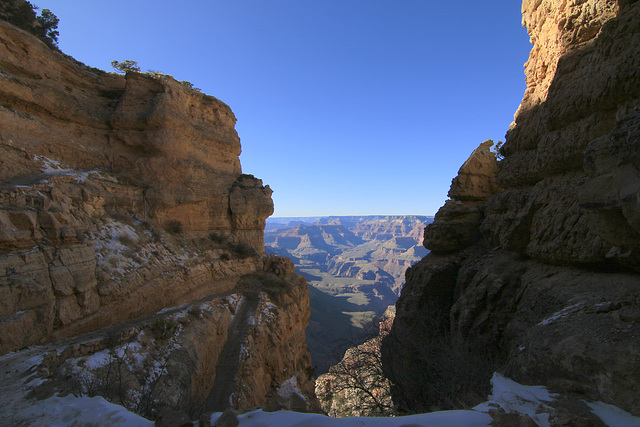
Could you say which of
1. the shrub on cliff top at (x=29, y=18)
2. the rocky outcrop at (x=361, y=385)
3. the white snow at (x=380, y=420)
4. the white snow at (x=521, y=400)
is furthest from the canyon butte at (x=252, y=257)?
the shrub on cliff top at (x=29, y=18)

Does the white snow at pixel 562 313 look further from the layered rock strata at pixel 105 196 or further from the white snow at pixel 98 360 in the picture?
the layered rock strata at pixel 105 196

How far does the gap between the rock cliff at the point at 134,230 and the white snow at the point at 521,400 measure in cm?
921

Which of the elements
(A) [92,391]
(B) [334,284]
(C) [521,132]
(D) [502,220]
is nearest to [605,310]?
(D) [502,220]

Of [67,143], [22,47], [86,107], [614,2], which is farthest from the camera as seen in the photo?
[86,107]

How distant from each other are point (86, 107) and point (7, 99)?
3.76 metres

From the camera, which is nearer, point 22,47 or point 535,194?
point 535,194

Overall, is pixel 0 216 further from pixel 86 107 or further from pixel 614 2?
pixel 614 2

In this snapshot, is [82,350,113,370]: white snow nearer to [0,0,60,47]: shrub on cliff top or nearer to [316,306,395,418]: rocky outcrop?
[316,306,395,418]: rocky outcrop

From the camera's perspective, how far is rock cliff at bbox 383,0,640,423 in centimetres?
393

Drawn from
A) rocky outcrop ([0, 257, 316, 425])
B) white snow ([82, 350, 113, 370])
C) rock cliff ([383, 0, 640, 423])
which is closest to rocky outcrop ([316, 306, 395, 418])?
rock cliff ([383, 0, 640, 423])

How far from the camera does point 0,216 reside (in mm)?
8344

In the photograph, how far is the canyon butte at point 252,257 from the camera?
4676mm

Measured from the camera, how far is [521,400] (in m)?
3.59

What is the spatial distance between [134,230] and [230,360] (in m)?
8.30
